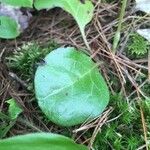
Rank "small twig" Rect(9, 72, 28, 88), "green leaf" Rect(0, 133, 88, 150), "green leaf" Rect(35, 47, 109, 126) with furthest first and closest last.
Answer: "small twig" Rect(9, 72, 28, 88)
"green leaf" Rect(35, 47, 109, 126)
"green leaf" Rect(0, 133, 88, 150)

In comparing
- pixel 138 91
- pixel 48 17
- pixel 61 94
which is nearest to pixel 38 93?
pixel 61 94

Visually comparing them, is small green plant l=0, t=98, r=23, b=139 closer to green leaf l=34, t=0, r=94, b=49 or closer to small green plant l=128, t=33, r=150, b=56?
green leaf l=34, t=0, r=94, b=49

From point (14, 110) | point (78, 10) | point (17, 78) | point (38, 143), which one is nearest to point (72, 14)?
point (78, 10)

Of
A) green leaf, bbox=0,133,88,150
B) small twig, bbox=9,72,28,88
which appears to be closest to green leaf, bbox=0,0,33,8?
small twig, bbox=9,72,28,88

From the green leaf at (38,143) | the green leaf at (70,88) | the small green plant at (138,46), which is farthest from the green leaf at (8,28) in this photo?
the green leaf at (38,143)

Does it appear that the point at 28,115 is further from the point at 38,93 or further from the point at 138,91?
the point at 138,91

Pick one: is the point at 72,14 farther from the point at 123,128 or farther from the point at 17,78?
the point at 123,128
